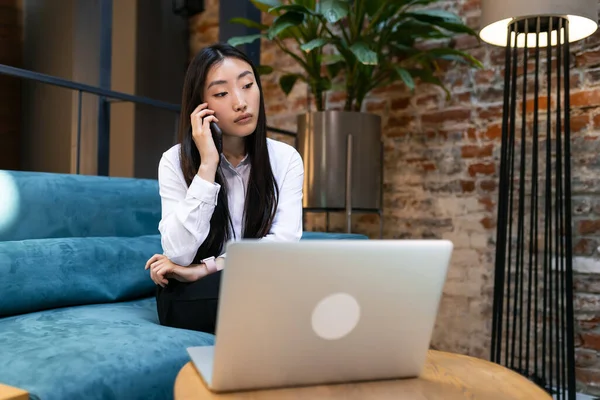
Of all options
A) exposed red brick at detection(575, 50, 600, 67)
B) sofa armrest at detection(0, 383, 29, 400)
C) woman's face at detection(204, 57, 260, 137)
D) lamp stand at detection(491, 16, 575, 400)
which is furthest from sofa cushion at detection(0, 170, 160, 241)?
exposed red brick at detection(575, 50, 600, 67)

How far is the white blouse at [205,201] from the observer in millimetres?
1287

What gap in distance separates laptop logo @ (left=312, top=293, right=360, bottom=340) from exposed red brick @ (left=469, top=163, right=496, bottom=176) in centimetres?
192

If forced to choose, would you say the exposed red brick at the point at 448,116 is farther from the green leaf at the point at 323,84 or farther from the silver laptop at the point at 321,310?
the silver laptop at the point at 321,310

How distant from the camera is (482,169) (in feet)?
8.06

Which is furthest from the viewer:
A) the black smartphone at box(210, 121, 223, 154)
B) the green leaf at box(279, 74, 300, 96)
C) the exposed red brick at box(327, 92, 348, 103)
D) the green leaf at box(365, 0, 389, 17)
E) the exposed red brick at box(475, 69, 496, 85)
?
the exposed red brick at box(327, 92, 348, 103)

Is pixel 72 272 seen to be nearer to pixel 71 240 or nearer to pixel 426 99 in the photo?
pixel 71 240

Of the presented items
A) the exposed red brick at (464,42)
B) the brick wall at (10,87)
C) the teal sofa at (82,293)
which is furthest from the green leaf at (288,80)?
the brick wall at (10,87)

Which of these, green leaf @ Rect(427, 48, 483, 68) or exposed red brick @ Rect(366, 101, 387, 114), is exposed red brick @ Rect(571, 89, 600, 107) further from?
exposed red brick @ Rect(366, 101, 387, 114)

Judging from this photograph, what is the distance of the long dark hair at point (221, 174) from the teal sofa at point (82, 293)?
27 centimetres

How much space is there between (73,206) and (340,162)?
1140 mm

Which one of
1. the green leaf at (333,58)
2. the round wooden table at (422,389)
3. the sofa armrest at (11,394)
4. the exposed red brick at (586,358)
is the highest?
the green leaf at (333,58)

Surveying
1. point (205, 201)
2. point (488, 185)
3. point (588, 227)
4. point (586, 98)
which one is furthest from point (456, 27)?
point (205, 201)

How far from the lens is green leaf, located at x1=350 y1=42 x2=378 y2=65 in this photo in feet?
7.13

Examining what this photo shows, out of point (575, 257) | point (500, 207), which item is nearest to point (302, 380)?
point (500, 207)
